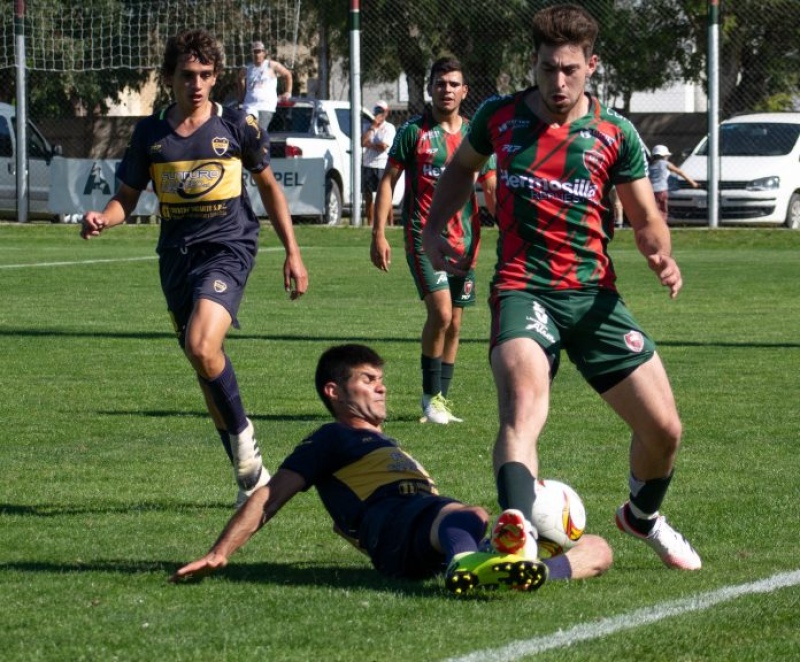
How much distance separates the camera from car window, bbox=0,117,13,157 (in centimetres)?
2958

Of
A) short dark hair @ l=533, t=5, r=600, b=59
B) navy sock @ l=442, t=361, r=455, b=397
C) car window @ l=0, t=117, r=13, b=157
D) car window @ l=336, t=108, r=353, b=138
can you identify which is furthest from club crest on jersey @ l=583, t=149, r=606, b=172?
car window @ l=0, t=117, r=13, b=157

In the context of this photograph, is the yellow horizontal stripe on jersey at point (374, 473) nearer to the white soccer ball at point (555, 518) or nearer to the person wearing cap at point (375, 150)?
the white soccer ball at point (555, 518)

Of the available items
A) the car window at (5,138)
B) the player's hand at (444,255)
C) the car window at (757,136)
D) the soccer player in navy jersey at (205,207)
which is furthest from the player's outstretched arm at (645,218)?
the car window at (5,138)

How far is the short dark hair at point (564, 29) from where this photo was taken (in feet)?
18.7

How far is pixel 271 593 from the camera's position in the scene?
5.59 m

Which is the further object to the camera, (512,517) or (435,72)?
(435,72)

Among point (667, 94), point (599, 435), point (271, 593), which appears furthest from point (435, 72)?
point (667, 94)

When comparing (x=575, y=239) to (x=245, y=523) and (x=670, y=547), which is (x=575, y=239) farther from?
(x=245, y=523)

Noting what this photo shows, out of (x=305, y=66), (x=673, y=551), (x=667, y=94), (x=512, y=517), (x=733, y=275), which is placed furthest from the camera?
(x=667, y=94)

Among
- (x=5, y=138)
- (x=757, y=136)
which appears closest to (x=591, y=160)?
(x=757, y=136)

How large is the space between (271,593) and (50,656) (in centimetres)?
99

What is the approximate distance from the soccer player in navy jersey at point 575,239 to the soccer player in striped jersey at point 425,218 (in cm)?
431

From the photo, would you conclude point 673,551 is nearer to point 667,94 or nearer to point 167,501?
point 167,501

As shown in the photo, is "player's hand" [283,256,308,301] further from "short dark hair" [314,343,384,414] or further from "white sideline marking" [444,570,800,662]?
"white sideline marking" [444,570,800,662]
